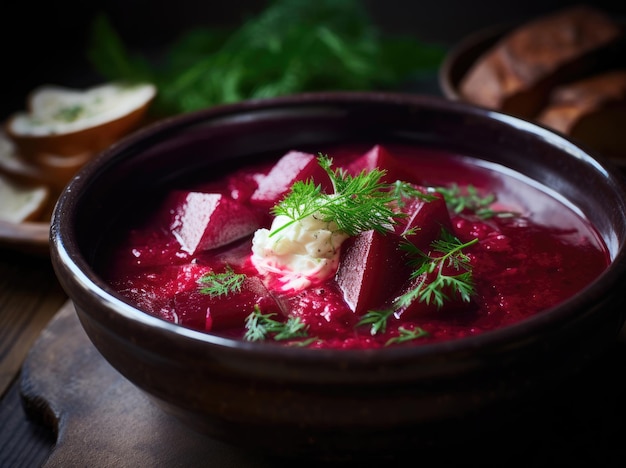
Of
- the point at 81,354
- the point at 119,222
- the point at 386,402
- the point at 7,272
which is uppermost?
the point at 386,402

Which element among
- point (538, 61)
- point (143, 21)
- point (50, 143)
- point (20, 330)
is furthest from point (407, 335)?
point (143, 21)

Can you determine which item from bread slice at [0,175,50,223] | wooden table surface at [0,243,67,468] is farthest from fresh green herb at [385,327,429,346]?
bread slice at [0,175,50,223]

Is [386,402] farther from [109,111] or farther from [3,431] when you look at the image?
[109,111]

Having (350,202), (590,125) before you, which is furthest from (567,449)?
(590,125)

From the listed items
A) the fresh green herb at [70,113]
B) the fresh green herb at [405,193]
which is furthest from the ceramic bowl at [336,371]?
the fresh green herb at [70,113]

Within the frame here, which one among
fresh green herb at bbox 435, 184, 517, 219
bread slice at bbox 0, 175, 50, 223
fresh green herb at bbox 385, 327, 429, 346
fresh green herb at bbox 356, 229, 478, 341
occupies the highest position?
fresh green herb at bbox 356, 229, 478, 341

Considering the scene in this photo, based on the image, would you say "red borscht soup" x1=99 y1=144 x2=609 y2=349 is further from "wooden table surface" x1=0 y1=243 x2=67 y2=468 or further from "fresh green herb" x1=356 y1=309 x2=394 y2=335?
"wooden table surface" x1=0 y1=243 x2=67 y2=468

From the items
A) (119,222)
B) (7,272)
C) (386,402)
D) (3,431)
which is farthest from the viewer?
(7,272)

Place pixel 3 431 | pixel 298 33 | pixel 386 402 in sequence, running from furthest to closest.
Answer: pixel 298 33
pixel 3 431
pixel 386 402
